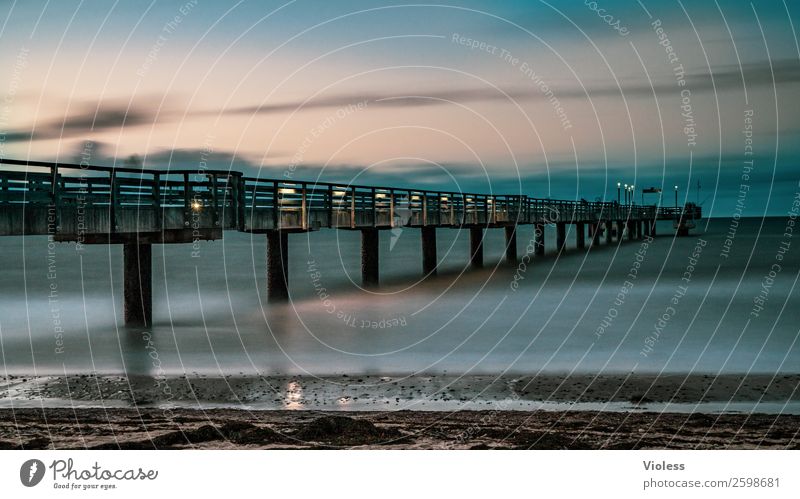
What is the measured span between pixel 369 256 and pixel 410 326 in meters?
11.4

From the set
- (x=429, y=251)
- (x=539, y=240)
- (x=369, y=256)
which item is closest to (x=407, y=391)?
(x=369, y=256)

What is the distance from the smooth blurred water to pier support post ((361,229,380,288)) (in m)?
0.85

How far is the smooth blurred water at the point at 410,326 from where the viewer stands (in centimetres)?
1675

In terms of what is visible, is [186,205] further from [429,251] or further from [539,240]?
[539,240]

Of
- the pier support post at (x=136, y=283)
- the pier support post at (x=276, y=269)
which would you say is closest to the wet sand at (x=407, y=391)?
the pier support post at (x=136, y=283)

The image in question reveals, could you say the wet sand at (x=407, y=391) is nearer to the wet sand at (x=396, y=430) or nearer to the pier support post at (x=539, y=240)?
the wet sand at (x=396, y=430)

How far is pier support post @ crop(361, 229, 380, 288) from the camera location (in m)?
33.1

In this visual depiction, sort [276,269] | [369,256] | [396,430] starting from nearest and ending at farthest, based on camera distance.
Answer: [396,430]
[276,269]
[369,256]

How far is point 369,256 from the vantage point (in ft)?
111

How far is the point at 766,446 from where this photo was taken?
9.37m

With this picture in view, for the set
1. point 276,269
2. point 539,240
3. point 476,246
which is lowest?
point 539,240

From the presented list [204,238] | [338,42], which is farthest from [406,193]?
[338,42]

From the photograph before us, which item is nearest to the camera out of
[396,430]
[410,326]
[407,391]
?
[396,430]

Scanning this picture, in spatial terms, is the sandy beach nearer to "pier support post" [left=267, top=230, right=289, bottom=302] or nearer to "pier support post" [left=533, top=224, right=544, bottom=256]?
"pier support post" [left=267, top=230, right=289, bottom=302]
